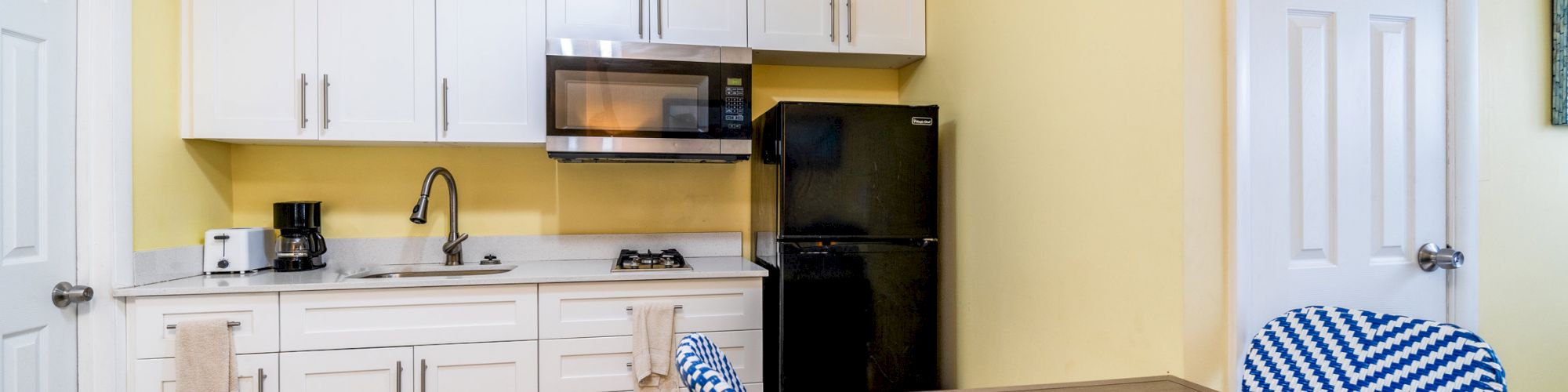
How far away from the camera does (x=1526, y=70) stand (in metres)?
1.88

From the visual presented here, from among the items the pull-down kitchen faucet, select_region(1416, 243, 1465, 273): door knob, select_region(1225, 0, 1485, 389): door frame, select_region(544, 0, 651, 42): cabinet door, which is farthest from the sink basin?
select_region(1416, 243, 1465, 273): door knob

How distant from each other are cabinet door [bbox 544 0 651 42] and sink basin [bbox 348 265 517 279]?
879 mm

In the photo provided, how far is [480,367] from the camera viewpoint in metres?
2.39

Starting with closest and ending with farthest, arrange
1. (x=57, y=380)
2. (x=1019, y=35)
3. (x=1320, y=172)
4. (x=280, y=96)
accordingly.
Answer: (x=1320, y=172)
(x=57, y=380)
(x=1019, y=35)
(x=280, y=96)

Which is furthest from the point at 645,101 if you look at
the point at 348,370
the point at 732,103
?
the point at 348,370

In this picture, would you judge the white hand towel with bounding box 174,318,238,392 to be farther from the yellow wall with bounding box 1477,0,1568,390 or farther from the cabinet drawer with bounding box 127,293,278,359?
the yellow wall with bounding box 1477,0,1568,390

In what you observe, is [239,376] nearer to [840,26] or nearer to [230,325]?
[230,325]

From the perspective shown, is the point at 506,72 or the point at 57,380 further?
the point at 506,72

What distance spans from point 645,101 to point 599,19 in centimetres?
36

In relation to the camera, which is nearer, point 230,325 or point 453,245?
point 230,325

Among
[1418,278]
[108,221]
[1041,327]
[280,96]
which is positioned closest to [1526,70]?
[1418,278]

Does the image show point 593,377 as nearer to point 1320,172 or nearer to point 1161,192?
point 1161,192

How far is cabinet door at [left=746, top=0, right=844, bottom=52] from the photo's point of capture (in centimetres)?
277

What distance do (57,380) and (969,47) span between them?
2790mm
